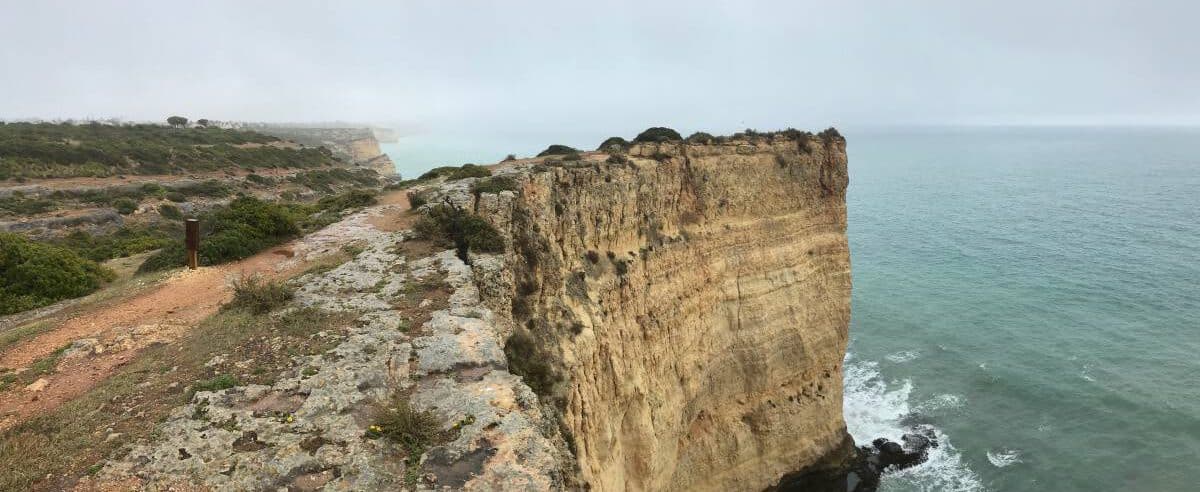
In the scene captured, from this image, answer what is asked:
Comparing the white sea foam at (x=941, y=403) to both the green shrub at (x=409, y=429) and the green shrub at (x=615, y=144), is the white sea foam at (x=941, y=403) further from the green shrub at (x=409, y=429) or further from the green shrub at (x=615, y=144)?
the green shrub at (x=409, y=429)

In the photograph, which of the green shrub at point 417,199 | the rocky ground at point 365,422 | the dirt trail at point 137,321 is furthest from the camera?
the green shrub at point 417,199

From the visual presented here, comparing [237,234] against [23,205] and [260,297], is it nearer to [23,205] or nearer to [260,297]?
[260,297]

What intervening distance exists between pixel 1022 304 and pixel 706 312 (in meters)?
31.9

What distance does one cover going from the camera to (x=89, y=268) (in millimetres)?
14039

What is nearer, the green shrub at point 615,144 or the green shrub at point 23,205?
the green shrub at point 615,144

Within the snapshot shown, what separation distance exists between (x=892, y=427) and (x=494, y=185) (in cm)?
2404

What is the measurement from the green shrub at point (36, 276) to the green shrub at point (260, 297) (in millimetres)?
5366

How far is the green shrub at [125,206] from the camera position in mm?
30623

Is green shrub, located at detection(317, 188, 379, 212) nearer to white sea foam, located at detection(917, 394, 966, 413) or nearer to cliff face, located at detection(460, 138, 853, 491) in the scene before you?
cliff face, located at detection(460, 138, 853, 491)

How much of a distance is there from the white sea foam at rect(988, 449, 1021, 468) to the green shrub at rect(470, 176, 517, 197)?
24.9 meters

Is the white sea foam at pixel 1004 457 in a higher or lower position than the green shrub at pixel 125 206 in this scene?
lower

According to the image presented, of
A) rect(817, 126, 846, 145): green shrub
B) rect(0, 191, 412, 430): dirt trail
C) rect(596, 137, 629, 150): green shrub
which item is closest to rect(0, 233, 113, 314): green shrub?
rect(0, 191, 412, 430): dirt trail

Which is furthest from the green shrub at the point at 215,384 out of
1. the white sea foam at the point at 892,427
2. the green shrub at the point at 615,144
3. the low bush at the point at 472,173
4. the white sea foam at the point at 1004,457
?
the white sea foam at the point at 1004,457

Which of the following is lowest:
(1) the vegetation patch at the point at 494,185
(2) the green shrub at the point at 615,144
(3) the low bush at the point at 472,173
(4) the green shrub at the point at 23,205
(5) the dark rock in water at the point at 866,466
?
(5) the dark rock in water at the point at 866,466
